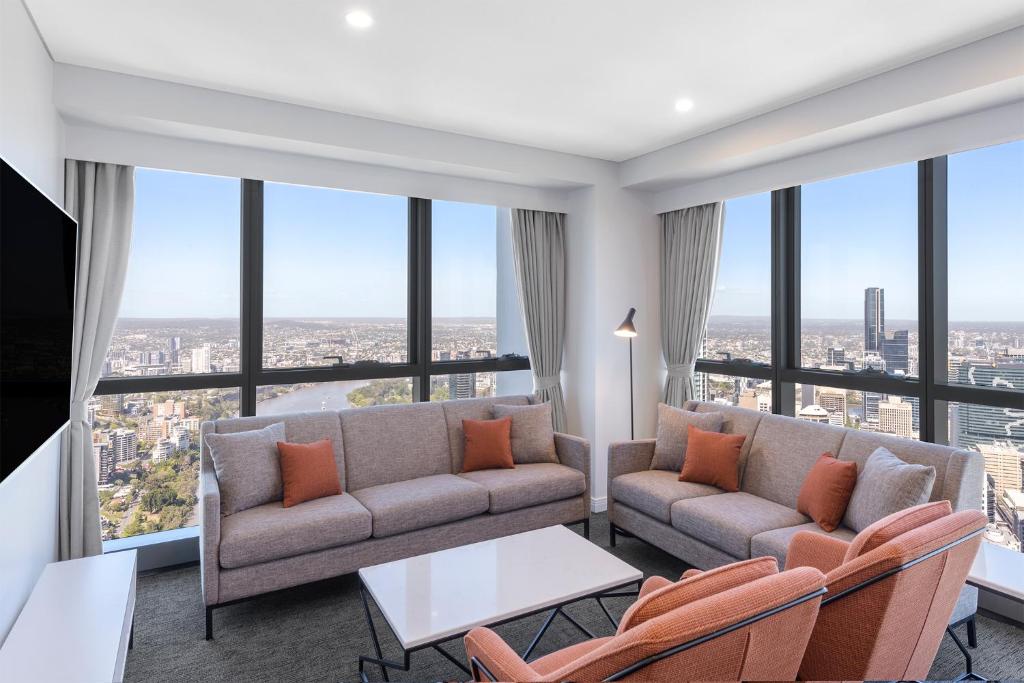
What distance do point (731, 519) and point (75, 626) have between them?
2.80 meters

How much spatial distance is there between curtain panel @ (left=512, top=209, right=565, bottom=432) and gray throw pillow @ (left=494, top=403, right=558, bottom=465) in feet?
2.12

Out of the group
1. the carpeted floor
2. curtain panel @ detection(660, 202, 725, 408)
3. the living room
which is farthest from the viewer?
curtain panel @ detection(660, 202, 725, 408)

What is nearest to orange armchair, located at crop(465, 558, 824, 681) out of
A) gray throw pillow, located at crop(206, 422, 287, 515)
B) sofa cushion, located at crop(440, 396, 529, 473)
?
gray throw pillow, located at crop(206, 422, 287, 515)

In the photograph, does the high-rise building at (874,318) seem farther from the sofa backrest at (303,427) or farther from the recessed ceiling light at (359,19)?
the sofa backrest at (303,427)

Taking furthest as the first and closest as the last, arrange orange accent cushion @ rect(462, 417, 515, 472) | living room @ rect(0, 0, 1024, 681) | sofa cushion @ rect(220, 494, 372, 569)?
1. orange accent cushion @ rect(462, 417, 515, 472)
2. sofa cushion @ rect(220, 494, 372, 569)
3. living room @ rect(0, 0, 1024, 681)

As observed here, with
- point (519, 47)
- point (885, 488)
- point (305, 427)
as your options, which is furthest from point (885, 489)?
point (305, 427)

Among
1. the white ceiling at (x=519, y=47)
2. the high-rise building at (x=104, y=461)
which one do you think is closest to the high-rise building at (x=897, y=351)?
the white ceiling at (x=519, y=47)

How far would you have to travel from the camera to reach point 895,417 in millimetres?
3438

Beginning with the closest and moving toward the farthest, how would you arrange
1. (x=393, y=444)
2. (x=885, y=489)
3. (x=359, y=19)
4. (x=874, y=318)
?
1. (x=359, y=19)
2. (x=885, y=489)
3. (x=874, y=318)
4. (x=393, y=444)

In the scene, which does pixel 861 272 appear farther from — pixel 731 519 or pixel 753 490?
pixel 731 519

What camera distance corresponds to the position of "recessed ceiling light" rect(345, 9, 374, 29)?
2.39 m

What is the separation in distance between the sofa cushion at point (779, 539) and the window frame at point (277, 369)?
97.8 inches

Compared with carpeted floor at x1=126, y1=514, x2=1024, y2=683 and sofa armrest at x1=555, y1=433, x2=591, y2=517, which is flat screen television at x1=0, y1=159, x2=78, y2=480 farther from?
sofa armrest at x1=555, y1=433, x2=591, y2=517

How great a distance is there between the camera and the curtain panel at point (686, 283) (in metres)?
4.48
